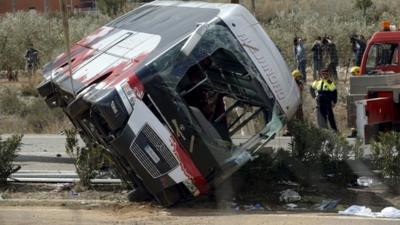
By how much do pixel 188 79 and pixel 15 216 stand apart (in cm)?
281

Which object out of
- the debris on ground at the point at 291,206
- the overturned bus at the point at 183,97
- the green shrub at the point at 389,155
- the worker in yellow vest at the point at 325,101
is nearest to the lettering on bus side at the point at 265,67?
the overturned bus at the point at 183,97

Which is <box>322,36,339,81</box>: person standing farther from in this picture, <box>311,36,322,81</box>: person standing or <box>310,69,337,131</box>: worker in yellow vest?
<box>310,69,337,131</box>: worker in yellow vest

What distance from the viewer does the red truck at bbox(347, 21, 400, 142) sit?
13258 millimetres

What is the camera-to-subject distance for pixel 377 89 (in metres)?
14.0

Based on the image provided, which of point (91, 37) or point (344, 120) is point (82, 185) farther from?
point (344, 120)

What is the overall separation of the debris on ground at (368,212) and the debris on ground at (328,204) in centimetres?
28

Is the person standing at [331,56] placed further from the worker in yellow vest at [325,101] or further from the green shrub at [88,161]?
the green shrub at [88,161]

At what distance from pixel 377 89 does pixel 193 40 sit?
568cm

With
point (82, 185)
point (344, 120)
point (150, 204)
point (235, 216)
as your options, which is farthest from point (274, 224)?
point (344, 120)

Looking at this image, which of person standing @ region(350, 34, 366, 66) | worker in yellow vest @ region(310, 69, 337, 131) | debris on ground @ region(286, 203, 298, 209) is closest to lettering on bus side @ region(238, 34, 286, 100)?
debris on ground @ region(286, 203, 298, 209)

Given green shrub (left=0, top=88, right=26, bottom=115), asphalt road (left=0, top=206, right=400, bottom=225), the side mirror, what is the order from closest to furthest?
asphalt road (left=0, top=206, right=400, bottom=225)
the side mirror
green shrub (left=0, top=88, right=26, bottom=115)

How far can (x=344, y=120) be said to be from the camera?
64.0 ft

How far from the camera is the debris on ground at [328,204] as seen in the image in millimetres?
9742

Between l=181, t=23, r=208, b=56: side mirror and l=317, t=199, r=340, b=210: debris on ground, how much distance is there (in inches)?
102
